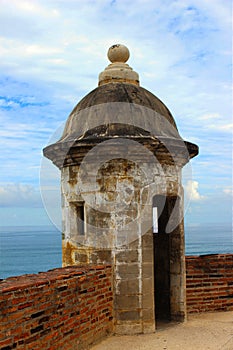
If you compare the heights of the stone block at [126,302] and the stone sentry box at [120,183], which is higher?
the stone sentry box at [120,183]

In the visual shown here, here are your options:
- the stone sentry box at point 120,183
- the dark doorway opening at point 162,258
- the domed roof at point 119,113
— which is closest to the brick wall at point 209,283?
the dark doorway opening at point 162,258

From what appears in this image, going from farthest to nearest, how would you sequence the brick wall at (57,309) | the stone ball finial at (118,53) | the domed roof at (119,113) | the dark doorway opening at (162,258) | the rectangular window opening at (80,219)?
the dark doorway opening at (162,258), the stone ball finial at (118,53), the rectangular window opening at (80,219), the domed roof at (119,113), the brick wall at (57,309)

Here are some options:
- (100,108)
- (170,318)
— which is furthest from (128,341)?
(100,108)

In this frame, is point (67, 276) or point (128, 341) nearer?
point (67, 276)

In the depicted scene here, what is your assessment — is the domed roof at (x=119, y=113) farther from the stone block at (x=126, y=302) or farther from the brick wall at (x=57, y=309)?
the stone block at (x=126, y=302)

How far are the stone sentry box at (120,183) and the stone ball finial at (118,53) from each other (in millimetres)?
521

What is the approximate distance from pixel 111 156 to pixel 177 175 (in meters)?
1.13

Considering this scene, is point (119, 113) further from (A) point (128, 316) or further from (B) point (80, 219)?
(A) point (128, 316)

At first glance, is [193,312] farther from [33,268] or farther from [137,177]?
[33,268]

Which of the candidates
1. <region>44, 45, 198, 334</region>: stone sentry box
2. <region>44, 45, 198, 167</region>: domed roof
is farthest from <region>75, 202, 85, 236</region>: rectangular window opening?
<region>44, 45, 198, 167</region>: domed roof

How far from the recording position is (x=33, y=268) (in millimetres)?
49688

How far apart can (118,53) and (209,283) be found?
13.3 feet

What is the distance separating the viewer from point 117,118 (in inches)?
261

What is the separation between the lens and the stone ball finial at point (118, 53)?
733cm
